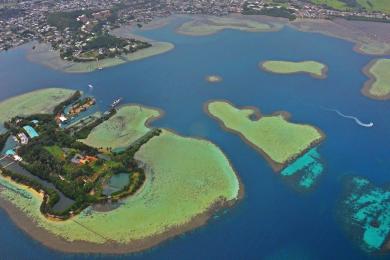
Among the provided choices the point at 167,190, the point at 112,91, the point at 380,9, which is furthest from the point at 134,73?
the point at 380,9

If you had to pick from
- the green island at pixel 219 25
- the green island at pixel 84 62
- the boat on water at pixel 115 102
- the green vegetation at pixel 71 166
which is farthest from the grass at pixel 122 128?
the green island at pixel 219 25

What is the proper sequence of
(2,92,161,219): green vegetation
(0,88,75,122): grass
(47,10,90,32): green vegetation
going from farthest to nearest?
1. (47,10,90,32): green vegetation
2. (0,88,75,122): grass
3. (2,92,161,219): green vegetation

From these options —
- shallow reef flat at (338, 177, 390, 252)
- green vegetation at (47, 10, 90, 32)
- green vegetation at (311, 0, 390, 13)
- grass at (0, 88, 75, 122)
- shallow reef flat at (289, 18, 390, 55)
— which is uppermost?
green vegetation at (311, 0, 390, 13)

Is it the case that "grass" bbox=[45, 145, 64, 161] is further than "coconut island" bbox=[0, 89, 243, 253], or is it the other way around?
"grass" bbox=[45, 145, 64, 161]

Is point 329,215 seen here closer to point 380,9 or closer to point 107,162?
point 107,162

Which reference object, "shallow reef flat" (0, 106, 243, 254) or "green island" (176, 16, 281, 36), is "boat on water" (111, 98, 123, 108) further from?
"green island" (176, 16, 281, 36)

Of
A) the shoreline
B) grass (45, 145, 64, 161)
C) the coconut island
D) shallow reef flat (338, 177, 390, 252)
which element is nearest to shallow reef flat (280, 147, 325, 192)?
shallow reef flat (338, 177, 390, 252)

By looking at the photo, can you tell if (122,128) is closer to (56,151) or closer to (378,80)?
(56,151)
